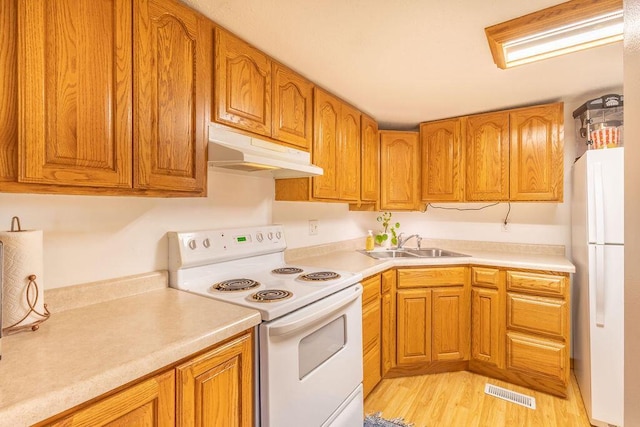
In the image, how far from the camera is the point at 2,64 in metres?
0.78

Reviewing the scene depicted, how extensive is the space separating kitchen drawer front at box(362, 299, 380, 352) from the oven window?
46 centimetres

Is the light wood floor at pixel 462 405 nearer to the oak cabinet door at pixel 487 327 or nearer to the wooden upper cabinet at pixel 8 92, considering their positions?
the oak cabinet door at pixel 487 327

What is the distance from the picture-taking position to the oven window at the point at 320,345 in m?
1.30

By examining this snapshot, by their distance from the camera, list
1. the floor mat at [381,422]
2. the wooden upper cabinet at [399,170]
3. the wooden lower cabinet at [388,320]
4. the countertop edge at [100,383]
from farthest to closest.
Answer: the wooden upper cabinet at [399,170], the wooden lower cabinet at [388,320], the floor mat at [381,422], the countertop edge at [100,383]

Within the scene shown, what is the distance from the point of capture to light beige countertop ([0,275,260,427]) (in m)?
0.63

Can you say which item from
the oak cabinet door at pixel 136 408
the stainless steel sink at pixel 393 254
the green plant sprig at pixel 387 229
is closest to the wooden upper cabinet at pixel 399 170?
the green plant sprig at pixel 387 229

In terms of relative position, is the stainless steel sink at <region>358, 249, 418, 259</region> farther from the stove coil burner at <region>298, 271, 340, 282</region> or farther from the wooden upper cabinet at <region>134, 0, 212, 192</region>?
the wooden upper cabinet at <region>134, 0, 212, 192</region>

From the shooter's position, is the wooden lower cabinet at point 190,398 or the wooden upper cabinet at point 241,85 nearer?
the wooden lower cabinet at point 190,398

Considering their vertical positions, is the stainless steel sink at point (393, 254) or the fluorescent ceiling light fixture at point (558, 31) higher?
the fluorescent ceiling light fixture at point (558, 31)

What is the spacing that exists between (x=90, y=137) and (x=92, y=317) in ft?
2.01

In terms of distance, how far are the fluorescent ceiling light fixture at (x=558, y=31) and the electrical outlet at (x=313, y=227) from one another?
158cm

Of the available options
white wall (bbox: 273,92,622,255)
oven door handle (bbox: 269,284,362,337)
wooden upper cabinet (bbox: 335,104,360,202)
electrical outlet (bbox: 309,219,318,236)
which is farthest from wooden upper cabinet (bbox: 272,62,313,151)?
oven door handle (bbox: 269,284,362,337)

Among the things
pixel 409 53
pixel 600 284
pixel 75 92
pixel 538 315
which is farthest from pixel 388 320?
pixel 75 92

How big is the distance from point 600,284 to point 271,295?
190 centimetres
